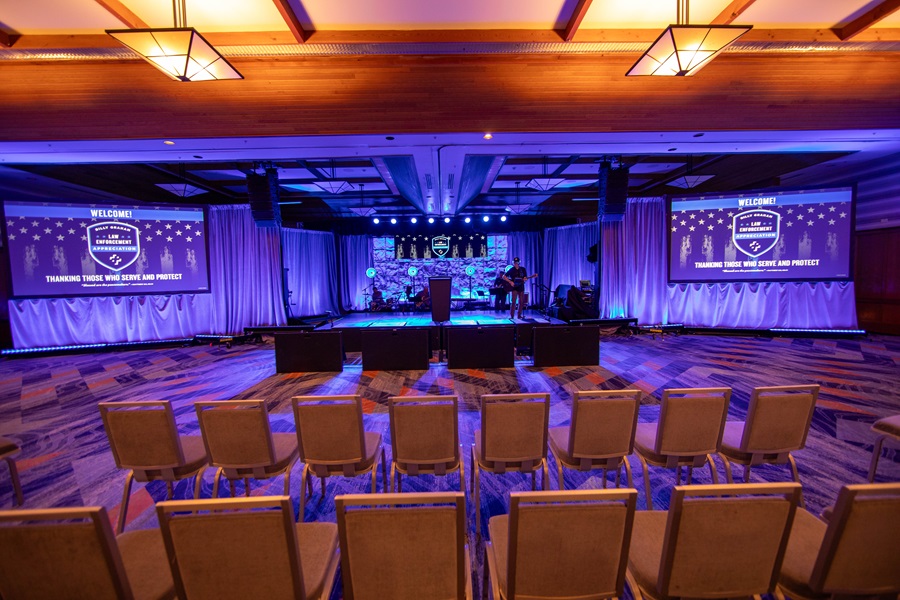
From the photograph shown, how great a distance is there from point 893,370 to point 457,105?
773 cm

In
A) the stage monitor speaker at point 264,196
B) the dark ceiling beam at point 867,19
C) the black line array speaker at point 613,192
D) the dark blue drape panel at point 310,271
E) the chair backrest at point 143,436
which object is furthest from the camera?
the dark blue drape panel at point 310,271

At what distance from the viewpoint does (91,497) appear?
2.72 meters

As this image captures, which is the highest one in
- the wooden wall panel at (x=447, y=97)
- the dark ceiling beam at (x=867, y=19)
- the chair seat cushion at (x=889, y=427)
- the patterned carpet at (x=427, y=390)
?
the dark ceiling beam at (x=867, y=19)

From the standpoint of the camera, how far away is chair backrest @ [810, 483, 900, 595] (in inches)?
47.8

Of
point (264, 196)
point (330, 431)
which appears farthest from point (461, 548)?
point (264, 196)

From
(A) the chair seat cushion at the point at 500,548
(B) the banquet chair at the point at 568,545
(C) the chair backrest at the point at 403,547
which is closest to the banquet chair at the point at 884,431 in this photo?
(B) the banquet chair at the point at 568,545

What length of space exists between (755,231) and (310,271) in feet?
42.8

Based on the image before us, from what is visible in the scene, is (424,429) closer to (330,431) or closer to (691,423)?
(330,431)

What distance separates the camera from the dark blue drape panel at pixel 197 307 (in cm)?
764

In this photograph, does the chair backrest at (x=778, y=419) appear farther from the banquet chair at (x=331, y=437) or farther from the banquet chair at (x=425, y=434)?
the banquet chair at (x=331, y=437)

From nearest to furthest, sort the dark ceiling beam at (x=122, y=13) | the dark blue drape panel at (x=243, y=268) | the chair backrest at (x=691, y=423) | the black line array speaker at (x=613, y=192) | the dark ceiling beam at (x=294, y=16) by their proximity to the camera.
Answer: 1. the chair backrest at (x=691, y=423)
2. the dark ceiling beam at (x=122, y=13)
3. the dark ceiling beam at (x=294, y=16)
4. the black line array speaker at (x=613, y=192)
5. the dark blue drape panel at (x=243, y=268)

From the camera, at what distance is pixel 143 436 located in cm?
221

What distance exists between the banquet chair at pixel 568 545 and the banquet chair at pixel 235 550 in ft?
2.53

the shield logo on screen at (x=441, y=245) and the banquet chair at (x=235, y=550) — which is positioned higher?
the shield logo on screen at (x=441, y=245)
